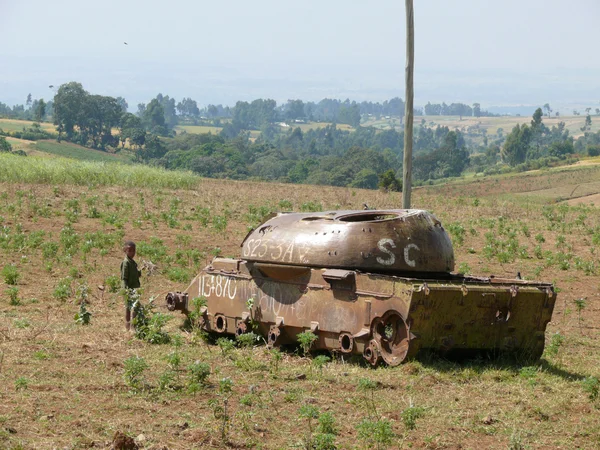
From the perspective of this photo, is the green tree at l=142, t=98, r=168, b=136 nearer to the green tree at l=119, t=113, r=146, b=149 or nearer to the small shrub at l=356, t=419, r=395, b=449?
the green tree at l=119, t=113, r=146, b=149

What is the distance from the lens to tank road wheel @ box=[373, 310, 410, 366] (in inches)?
382

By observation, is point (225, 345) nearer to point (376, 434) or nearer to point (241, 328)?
point (241, 328)

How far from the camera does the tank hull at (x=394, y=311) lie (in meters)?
9.55

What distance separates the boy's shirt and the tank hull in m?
1.65

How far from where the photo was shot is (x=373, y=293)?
9.86 meters

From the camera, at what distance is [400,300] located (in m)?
9.51

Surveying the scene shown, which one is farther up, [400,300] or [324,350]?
[400,300]

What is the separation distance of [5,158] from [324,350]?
2779 cm

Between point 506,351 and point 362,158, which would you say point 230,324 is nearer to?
point 506,351

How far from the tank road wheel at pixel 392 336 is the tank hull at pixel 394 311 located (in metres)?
0.01

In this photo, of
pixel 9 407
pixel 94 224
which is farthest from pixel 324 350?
pixel 94 224

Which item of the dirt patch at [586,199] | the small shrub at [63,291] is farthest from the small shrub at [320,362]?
the dirt patch at [586,199]

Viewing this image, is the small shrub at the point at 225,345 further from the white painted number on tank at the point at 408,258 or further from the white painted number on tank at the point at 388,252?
the white painted number on tank at the point at 408,258

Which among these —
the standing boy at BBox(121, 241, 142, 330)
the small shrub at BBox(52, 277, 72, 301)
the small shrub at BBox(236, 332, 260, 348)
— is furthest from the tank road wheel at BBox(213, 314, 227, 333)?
the small shrub at BBox(52, 277, 72, 301)
